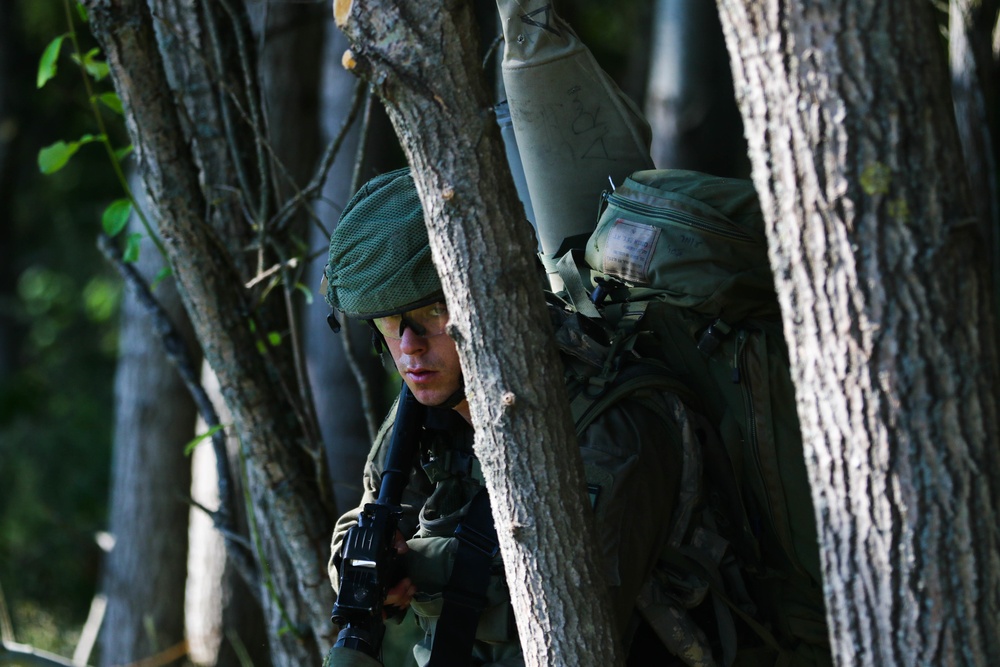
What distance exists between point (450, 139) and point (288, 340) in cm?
187

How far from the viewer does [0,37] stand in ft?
33.2

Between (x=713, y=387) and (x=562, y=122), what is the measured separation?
79cm

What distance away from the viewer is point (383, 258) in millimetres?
2195

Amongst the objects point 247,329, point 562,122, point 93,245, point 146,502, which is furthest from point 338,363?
point 93,245

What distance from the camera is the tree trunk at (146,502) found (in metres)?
5.93

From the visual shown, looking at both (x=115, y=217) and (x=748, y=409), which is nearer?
(x=748, y=409)

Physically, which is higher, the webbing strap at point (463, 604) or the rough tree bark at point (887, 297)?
the rough tree bark at point (887, 297)

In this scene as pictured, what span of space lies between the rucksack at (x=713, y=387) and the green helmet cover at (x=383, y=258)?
0.30m

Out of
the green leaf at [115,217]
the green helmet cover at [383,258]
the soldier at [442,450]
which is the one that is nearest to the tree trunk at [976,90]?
the soldier at [442,450]

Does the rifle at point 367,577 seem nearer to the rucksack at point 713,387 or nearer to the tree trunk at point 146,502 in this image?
the rucksack at point 713,387

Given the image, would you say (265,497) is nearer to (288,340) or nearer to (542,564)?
(288,340)

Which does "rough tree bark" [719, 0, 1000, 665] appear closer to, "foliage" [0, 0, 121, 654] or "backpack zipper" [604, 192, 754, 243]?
"backpack zipper" [604, 192, 754, 243]

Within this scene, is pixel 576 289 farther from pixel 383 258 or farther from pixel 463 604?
pixel 463 604

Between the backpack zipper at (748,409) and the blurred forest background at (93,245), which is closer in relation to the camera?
the backpack zipper at (748,409)
